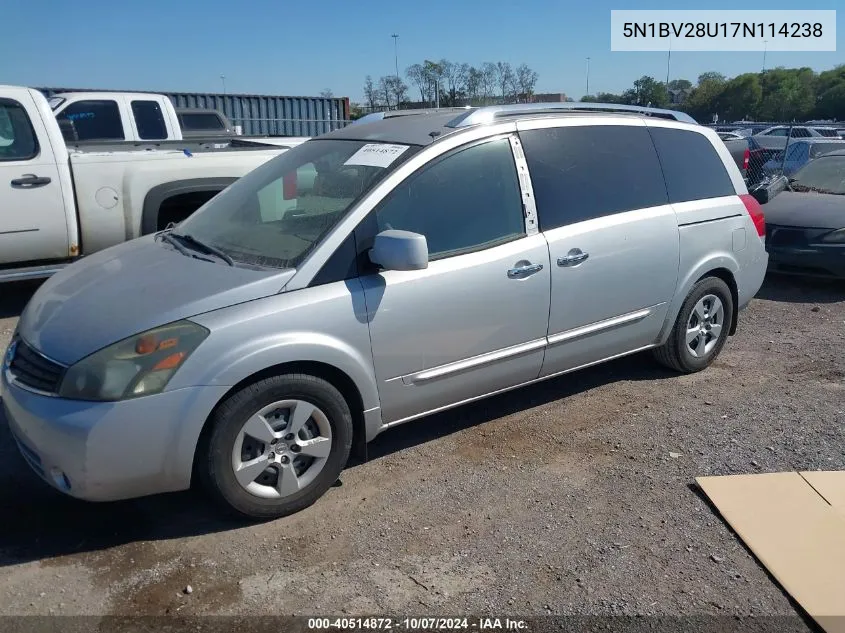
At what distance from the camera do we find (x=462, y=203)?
390 cm

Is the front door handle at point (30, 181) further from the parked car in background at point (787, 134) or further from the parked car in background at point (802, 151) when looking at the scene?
the parked car in background at point (787, 134)

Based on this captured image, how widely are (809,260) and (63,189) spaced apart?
7.21m

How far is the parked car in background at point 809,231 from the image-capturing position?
24.8 ft

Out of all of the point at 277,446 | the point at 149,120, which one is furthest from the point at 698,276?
the point at 149,120

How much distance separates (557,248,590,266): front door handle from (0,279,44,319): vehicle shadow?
197 inches

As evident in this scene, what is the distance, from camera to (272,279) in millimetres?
3342

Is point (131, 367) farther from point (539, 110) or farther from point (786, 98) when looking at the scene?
point (786, 98)

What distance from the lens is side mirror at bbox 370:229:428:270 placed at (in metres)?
3.38

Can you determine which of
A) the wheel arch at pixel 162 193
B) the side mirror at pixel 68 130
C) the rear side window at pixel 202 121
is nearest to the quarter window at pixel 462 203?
the wheel arch at pixel 162 193

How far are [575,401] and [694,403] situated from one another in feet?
2.51

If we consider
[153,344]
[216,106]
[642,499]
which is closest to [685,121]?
[642,499]

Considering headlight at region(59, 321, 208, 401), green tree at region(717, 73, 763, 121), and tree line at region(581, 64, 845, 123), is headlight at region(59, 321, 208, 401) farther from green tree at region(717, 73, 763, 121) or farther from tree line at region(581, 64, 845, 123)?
green tree at region(717, 73, 763, 121)

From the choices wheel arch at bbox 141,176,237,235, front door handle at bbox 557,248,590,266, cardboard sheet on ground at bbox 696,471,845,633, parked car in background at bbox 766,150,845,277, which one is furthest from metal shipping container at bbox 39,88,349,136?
cardboard sheet on ground at bbox 696,471,845,633

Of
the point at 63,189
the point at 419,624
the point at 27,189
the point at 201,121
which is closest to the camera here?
the point at 419,624
